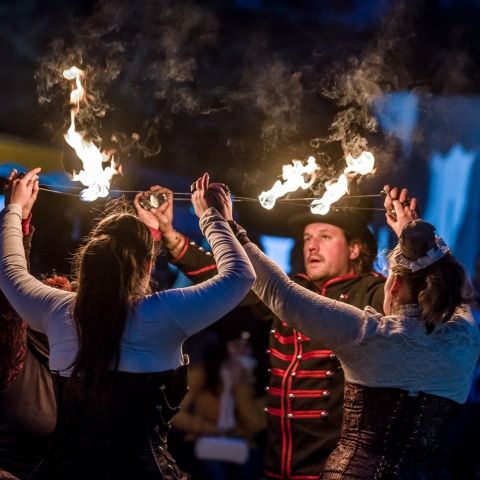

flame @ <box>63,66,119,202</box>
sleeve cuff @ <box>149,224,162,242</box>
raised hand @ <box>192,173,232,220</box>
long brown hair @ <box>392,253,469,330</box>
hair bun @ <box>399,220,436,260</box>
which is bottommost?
long brown hair @ <box>392,253,469,330</box>

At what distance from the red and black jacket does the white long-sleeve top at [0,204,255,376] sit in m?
1.32

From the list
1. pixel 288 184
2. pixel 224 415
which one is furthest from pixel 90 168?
pixel 224 415

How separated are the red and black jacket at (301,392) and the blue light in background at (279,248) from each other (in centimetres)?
259

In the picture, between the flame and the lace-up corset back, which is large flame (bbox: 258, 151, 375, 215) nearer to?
the flame

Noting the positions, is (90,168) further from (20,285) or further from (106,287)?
(106,287)

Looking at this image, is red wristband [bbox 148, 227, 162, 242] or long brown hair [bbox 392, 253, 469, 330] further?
red wristband [bbox 148, 227, 162, 242]

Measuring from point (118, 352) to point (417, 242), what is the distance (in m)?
1.24

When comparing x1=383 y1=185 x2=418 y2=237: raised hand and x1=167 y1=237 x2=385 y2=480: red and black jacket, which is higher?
x1=383 y1=185 x2=418 y2=237: raised hand

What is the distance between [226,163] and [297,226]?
61.0 inches

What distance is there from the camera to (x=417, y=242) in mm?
3059

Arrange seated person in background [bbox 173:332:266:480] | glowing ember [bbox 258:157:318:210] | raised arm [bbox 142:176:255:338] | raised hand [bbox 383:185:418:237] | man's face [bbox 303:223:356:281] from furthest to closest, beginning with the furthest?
seated person in background [bbox 173:332:266:480], man's face [bbox 303:223:356:281], glowing ember [bbox 258:157:318:210], raised hand [bbox 383:185:418:237], raised arm [bbox 142:176:255:338]

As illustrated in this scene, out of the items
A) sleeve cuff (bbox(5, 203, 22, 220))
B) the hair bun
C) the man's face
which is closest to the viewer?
the hair bun

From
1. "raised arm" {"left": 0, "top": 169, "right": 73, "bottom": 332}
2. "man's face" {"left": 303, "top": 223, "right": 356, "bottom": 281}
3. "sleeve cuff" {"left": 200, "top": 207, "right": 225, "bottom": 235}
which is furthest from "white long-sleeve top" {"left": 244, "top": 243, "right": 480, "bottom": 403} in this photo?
"man's face" {"left": 303, "top": 223, "right": 356, "bottom": 281}

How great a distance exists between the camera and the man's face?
14.7 ft
